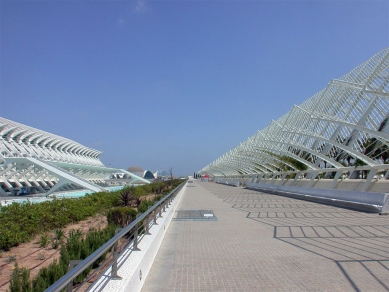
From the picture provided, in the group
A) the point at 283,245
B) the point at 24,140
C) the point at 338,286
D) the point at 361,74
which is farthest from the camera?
the point at 24,140

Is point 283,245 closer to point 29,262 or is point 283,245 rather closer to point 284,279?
point 284,279

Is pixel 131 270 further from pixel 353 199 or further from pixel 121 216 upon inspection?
pixel 353 199

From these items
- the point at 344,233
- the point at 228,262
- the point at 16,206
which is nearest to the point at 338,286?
the point at 228,262

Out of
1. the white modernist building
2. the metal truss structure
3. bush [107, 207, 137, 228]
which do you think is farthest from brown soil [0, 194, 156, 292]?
the white modernist building

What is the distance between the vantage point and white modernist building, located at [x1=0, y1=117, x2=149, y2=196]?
101 feet

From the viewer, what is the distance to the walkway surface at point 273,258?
412cm

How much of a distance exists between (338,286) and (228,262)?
5.67ft

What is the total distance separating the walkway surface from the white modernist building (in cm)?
2524

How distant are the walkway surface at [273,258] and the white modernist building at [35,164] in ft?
82.8

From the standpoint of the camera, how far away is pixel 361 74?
25.6 meters

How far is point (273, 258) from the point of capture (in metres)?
5.39

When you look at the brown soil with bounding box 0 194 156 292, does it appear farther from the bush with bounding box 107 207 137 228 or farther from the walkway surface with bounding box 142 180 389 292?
the walkway surface with bounding box 142 180 389 292

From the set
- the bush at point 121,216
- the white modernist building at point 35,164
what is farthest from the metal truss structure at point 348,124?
the white modernist building at point 35,164

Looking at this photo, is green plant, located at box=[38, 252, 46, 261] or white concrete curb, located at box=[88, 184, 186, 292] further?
green plant, located at box=[38, 252, 46, 261]
